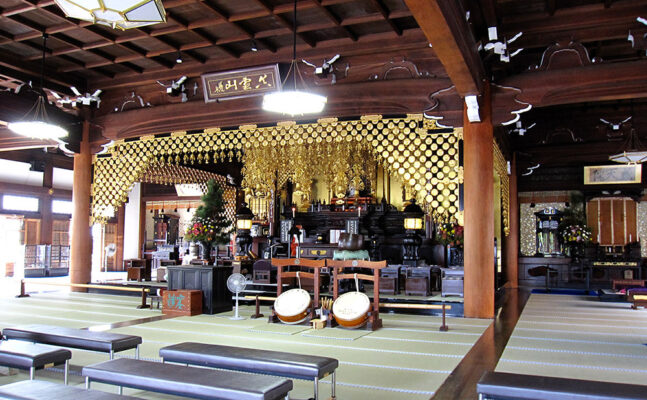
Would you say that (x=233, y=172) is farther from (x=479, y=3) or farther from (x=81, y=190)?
(x=479, y=3)

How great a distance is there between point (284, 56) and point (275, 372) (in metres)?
5.45

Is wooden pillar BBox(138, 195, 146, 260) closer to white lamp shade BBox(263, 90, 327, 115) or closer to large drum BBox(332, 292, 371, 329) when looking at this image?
white lamp shade BBox(263, 90, 327, 115)

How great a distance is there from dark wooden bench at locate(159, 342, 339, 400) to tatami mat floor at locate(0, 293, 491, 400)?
0.26 m

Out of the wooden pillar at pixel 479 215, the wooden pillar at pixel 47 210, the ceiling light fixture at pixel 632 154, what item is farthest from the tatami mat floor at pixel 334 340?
the wooden pillar at pixel 47 210

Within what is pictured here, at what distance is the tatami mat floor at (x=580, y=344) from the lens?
12.6 ft

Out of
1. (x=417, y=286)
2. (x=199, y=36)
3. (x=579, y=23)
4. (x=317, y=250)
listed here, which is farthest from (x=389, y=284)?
(x=199, y=36)

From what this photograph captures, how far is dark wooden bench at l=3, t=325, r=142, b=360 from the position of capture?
356cm

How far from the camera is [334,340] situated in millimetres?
5012

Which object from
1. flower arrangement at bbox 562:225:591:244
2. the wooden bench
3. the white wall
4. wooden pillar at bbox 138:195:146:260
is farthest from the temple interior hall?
the white wall

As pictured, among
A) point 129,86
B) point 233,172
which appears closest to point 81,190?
point 129,86

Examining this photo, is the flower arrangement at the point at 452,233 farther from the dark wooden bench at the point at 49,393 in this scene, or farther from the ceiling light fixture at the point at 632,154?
the dark wooden bench at the point at 49,393

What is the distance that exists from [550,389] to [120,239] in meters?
15.5

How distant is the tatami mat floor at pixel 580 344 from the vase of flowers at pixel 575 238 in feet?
11.6

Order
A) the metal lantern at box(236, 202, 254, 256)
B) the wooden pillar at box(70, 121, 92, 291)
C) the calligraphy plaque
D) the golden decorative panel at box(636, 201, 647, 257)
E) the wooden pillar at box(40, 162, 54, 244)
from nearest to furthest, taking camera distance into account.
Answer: the calligraphy plaque, the wooden pillar at box(70, 121, 92, 291), the golden decorative panel at box(636, 201, 647, 257), the metal lantern at box(236, 202, 254, 256), the wooden pillar at box(40, 162, 54, 244)
